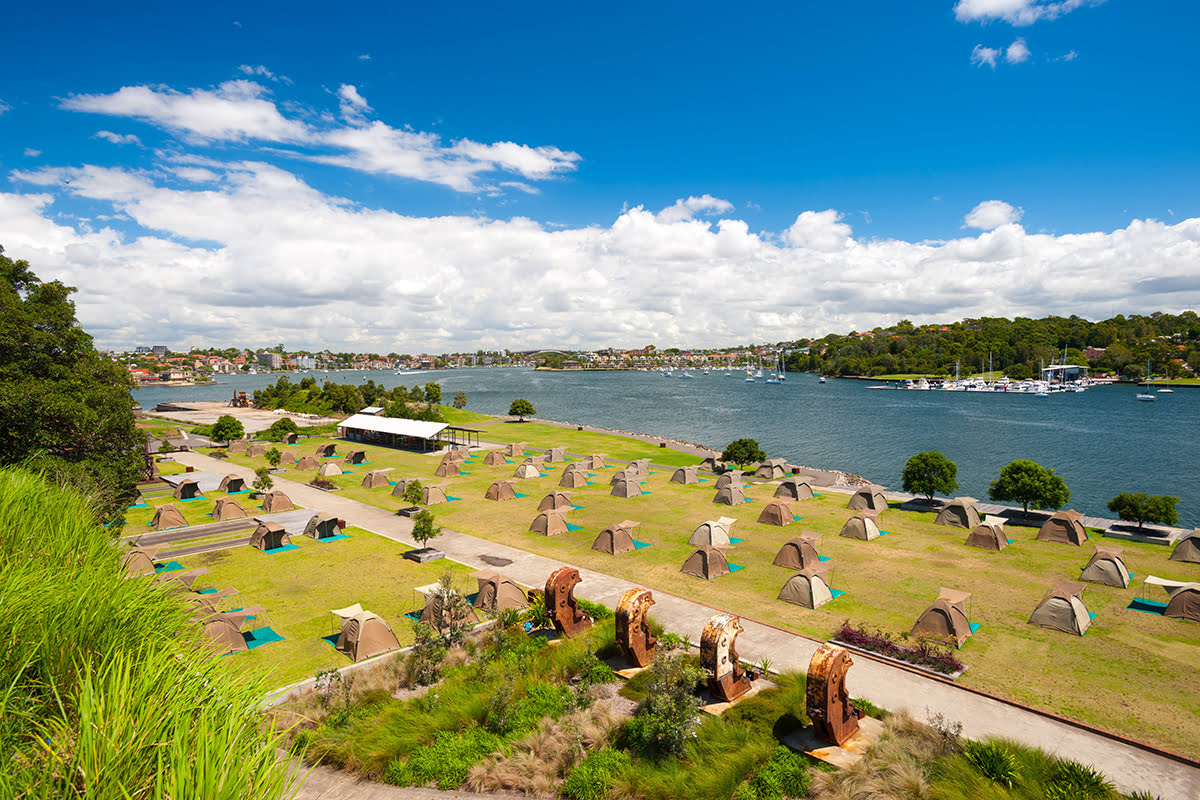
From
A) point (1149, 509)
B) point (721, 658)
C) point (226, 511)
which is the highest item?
point (721, 658)

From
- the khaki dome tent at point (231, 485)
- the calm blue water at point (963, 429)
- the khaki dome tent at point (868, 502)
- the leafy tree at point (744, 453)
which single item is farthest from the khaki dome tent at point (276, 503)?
the calm blue water at point (963, 429)

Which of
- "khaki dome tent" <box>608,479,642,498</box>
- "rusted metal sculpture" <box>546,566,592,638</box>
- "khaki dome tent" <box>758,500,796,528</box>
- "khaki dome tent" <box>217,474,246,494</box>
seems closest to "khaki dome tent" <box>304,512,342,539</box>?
"khaki dome tent" <box>217,474,246,494</box>

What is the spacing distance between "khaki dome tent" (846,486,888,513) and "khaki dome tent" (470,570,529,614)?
27361 mm

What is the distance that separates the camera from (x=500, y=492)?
45.1 meters

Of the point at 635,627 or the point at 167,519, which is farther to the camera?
the point at 167,519

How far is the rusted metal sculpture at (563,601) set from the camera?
21.7 metres

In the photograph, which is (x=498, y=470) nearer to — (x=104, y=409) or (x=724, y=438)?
(x=104, y=409)

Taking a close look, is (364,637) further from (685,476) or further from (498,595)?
(685,476)

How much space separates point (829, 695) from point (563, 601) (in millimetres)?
10112

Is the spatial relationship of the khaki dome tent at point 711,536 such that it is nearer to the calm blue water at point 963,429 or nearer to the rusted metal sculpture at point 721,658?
the rusted metal sculpture at point 721,658

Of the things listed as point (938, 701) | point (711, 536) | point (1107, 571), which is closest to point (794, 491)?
point (711, 536)

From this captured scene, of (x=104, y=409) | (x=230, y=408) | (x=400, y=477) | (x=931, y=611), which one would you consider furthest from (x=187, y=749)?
(x=230, y=408)

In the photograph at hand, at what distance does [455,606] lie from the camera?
2134cm

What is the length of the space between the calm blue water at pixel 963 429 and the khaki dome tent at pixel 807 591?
125 feet
